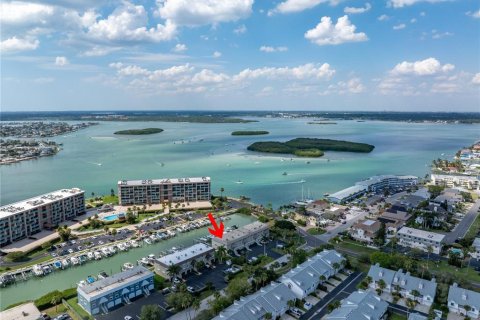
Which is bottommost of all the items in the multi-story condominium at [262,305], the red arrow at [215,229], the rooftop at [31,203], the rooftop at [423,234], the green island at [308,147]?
the red arrow at [215,229]

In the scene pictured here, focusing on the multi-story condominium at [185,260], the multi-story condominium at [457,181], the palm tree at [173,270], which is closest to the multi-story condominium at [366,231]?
the multi-story condominium at [185,260]

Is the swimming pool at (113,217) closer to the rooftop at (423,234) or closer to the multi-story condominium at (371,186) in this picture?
the multi-story condominium at (371,186)

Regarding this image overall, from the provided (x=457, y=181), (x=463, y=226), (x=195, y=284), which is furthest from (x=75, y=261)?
(x=457, y=181)

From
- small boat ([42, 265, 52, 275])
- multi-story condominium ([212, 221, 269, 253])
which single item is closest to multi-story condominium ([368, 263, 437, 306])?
multi-story condominium ([212, 221, 269, 253])

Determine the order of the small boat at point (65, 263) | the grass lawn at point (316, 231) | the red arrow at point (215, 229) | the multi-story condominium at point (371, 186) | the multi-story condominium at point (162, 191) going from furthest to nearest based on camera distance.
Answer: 1. the multi-story condominium at point (371, 186)
2. the multi-story condominium at point (162, 191)
3. the grass lawn at point (316, 231)
4. the red arrow at point (215, 229)
5. the small boat at point (65, 263)

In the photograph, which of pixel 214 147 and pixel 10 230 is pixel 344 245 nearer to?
pixel 10 230

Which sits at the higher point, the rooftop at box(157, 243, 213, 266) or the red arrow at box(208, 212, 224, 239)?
the rooftop at box(157, 243, 213, 266)

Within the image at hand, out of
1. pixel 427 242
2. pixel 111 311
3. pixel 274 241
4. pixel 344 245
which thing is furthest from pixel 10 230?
pixel 427 242

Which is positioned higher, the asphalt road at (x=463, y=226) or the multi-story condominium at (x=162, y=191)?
the multi-story condominium at (x=162, y=191)

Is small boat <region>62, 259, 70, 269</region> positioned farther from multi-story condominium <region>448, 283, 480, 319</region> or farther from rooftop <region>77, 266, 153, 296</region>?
multi-story condominium <region>448, 283, 480, 319</region>
